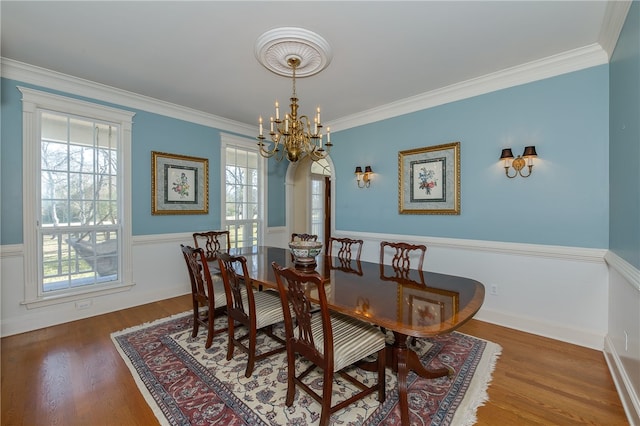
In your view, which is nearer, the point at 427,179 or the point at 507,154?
the point at 507,154

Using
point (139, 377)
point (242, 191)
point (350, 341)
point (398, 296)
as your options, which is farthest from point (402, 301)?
point (242, 191)

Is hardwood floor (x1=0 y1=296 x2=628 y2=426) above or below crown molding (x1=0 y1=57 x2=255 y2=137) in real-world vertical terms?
below

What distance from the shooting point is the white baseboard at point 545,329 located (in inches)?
98.0

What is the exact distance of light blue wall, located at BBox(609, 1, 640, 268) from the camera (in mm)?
1712

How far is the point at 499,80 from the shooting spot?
297 cm

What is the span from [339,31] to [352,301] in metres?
2.09

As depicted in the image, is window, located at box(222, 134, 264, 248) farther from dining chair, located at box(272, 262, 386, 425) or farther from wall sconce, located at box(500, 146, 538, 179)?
wall sconce, located at box(500, 146, 538, 179)

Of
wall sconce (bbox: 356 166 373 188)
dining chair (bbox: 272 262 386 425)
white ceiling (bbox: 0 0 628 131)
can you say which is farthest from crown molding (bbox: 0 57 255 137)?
dining chair (bbox: 272 262 386 425)

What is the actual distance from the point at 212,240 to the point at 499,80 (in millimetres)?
4024

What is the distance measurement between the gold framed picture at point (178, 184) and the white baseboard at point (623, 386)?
464 cm

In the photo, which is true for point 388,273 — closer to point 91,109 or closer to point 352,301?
point 352,301

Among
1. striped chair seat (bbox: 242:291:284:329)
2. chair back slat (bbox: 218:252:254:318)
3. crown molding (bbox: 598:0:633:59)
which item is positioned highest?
crown molding (bbox: 598:0:633:59)

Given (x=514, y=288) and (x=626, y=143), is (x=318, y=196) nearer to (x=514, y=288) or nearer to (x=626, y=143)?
(x=514, y=288)

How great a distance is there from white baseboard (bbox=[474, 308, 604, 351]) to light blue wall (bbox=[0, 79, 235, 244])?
395 cm
